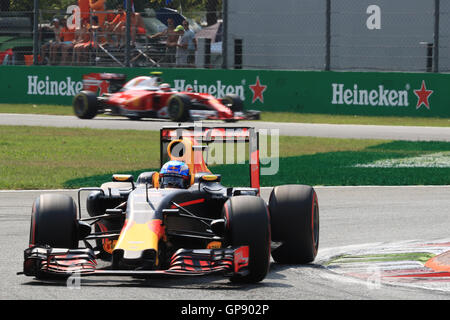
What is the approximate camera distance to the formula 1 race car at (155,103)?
2467 cm

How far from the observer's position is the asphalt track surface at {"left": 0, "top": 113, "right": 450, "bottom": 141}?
2244 cm

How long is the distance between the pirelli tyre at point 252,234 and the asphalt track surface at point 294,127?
14.6m

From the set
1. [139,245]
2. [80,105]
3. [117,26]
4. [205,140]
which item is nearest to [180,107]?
[80,105]

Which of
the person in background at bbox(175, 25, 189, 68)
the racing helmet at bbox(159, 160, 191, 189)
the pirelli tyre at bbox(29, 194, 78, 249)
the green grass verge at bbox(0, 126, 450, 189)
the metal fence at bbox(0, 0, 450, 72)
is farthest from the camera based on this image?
the metal fence at bbox(0, 0, 450, 72)

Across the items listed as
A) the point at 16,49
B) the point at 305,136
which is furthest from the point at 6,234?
the point at 16,49

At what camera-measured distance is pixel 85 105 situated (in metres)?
26.4

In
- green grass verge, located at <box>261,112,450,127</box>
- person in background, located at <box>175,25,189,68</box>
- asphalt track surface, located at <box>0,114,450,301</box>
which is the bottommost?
asphalt track surface, located at <box>0,114,450,301</box>

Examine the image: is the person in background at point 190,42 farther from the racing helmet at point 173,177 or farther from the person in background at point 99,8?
the racing helmet at point 173,177

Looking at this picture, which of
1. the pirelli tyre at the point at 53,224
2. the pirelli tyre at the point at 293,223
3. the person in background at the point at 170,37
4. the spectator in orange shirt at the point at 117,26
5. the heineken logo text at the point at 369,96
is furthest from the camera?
the spectator in orange shirt at the point at 117,26

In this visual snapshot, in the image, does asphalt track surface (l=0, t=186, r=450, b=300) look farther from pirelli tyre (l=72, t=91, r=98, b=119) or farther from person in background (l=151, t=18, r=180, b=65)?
person in background (l=151, t=18, r=180, b=65)

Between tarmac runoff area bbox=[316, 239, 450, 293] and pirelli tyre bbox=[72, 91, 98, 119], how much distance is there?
17807 mm

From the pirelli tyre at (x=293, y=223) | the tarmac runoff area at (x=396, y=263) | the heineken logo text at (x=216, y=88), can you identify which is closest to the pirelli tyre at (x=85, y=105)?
the heineken logo text at (x=216, y=88)

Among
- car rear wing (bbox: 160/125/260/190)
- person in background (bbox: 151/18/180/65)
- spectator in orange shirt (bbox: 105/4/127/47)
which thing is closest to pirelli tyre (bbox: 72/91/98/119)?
person in background (bbox: 151/18/180/65)
